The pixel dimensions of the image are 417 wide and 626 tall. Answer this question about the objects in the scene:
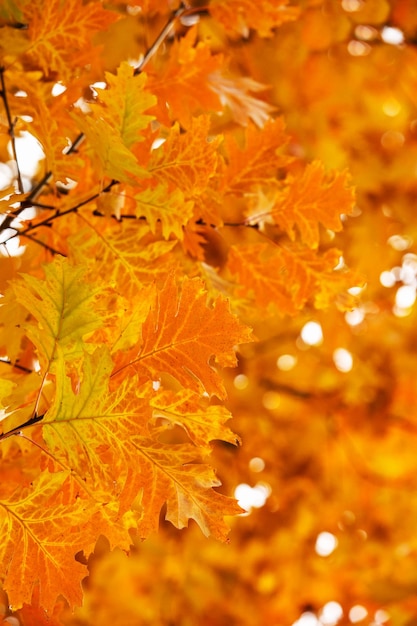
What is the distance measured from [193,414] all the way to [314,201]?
298mm

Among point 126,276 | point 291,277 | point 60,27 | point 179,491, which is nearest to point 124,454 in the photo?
point 179,491

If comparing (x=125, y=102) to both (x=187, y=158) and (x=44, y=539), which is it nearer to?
(x=187, y=158)

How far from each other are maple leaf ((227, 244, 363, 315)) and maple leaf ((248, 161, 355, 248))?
2cm

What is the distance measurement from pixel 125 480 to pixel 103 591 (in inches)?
85.4

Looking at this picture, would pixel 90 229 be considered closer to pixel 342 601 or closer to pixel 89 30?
pixel 89 30

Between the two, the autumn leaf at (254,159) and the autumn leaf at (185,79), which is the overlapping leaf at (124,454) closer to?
the autumn leaf at (254,159)

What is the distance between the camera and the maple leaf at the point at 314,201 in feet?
2.22

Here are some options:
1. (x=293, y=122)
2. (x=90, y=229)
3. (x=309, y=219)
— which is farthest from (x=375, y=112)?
(x=90, y=229)

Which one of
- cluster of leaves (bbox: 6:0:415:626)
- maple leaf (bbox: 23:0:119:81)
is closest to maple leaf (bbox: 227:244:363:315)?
cluster of leaves (bbox: 6:0:415:626)

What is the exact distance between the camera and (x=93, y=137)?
0.51 m

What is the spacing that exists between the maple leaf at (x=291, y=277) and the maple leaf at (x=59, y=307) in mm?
290

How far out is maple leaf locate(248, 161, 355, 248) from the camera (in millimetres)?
675

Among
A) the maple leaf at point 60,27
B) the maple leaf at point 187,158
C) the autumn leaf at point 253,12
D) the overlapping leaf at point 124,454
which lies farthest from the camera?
the autumn leaf at point 253,12

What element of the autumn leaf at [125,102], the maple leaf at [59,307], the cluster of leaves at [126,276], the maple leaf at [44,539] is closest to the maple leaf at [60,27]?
the cluster of leaves at [126,276]
